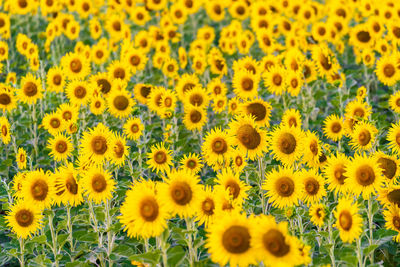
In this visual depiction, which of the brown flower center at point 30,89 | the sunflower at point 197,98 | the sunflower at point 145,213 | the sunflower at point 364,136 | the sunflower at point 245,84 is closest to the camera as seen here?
the sunflower at point 145,213

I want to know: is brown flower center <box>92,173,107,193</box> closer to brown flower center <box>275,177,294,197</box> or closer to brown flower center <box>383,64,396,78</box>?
brown flower center <box>275,177,294,197</box>

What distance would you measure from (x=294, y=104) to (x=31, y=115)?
401 cm

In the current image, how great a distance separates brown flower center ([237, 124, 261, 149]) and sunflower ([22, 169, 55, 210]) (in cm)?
175

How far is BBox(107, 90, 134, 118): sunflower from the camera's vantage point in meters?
6.22

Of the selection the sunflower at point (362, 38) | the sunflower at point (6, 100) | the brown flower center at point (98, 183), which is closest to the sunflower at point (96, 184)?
the brown flower center at point (98, 183)

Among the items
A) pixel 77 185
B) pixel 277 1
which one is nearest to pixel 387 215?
pixel 77 185

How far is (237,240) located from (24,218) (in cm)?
213

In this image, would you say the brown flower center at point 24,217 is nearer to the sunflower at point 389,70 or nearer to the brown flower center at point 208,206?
the brown flower center at point 208,206

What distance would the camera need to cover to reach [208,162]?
489cm

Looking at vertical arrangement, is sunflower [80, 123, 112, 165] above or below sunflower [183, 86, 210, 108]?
below

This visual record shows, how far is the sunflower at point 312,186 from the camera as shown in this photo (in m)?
4.20

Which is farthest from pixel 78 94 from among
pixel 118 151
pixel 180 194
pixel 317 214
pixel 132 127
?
pixel 317 214

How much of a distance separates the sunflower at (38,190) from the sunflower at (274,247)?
203cm

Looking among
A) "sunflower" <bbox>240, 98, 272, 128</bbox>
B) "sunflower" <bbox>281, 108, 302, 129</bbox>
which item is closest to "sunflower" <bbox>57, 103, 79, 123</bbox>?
"sunflower" <bbox>240, 98, 272, 128</bbox>
